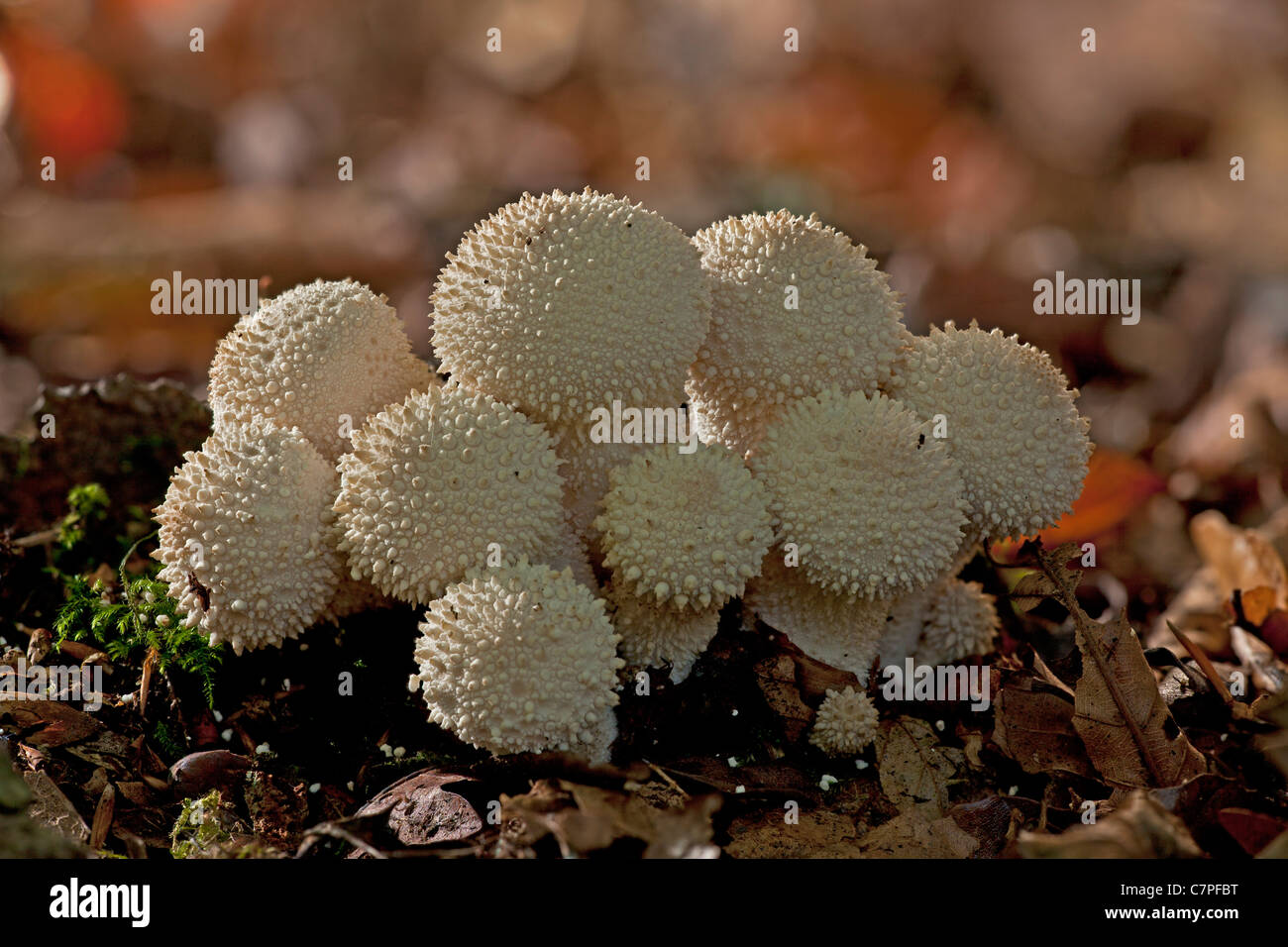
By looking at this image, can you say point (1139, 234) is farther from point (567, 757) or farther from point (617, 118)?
point (567, 757)

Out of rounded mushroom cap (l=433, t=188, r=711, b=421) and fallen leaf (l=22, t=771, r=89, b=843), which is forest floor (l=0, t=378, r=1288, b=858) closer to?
fallen leaf (l=22, t=771, r=89, b=843)

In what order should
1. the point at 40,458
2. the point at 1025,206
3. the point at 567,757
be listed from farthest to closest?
the point at 1025,206 → the point at 40,458 → the point at 567,757

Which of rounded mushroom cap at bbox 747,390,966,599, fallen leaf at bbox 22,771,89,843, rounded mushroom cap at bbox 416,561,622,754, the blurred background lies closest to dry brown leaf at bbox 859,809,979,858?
rounded mushroom cap at bbox 747,390,966,599

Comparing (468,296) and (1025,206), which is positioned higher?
(1025,206)

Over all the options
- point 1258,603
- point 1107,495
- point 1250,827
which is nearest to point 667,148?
point 1107,495

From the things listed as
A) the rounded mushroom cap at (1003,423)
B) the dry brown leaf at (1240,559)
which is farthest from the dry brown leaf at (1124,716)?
the dry brown leaf at (1240,559)

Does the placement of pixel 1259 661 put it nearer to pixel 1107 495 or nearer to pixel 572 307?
pixel 1107 495
